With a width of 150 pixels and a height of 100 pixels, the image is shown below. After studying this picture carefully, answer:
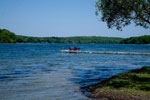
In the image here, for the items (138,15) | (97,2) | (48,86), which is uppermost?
(97,2)

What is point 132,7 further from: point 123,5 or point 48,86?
point 48,86

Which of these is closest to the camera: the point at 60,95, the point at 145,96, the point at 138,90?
the point at 145,96

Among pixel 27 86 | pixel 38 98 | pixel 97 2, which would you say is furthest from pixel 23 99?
pixel 97 2

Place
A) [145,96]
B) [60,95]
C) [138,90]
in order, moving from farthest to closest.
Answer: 1. [60,95]
2. [138,90]
3. [145,96]

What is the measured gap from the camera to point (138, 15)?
15188 millimetres

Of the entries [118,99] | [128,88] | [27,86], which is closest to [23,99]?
[27,86]

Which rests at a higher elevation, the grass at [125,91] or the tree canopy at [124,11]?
the tree canopy at [124,11]

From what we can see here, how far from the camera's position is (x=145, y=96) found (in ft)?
40.7

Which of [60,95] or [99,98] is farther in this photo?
[60,95]

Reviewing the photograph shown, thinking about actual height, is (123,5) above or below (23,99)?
above

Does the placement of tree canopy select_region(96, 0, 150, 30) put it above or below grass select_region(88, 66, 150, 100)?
above

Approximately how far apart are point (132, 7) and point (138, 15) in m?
0.82

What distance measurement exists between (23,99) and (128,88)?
7.42m

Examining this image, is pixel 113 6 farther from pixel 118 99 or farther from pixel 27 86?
pixel 27 86
